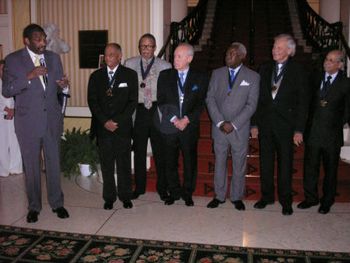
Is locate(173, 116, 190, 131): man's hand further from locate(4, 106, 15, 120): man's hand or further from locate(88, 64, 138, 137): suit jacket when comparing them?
locate(4, 106, 15, 120): man's hand

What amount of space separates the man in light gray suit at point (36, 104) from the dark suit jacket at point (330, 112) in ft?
7.80

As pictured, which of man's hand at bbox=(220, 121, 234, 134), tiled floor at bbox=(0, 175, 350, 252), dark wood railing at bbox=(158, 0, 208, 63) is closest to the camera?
tiled floor at bbox=(0, 175, 350, 252)

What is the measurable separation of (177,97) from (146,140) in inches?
24.7

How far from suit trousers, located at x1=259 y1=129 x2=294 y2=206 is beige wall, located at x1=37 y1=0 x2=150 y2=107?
3110 millimetres

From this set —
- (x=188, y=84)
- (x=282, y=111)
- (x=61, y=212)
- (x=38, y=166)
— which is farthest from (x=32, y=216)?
(x=282, y=111)

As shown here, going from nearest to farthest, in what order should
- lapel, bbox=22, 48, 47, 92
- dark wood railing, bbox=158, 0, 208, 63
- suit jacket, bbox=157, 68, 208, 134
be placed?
lapel, bbox=22, 48, 47, 92, suit jacket, bbox=157, 68, 208, 134, dark wood railing, bbox=158, 0, 208, 63

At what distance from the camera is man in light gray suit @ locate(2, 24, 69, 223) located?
3656 mm

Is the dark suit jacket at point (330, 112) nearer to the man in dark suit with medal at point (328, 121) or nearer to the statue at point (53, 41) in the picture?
the man in dark suit with medal at point (328, 121)

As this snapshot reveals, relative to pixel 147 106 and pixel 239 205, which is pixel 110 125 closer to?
pixel 147 106

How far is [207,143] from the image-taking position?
206 inches

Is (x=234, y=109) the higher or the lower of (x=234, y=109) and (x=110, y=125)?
the higher

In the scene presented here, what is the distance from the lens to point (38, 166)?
12.6ft

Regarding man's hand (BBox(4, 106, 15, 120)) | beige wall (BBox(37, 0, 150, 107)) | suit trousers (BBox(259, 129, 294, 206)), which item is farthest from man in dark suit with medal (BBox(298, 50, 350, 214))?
man's hand (BBox(4, 106, 15, 120))

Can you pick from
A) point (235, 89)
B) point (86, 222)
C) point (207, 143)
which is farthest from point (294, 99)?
point (86, 222)
